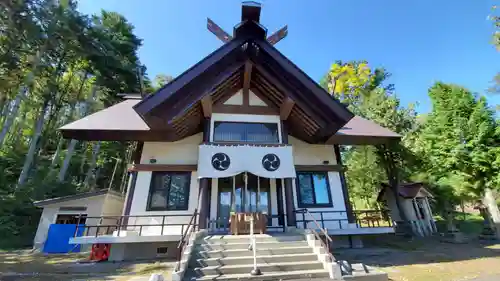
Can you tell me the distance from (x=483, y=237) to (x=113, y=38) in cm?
3054

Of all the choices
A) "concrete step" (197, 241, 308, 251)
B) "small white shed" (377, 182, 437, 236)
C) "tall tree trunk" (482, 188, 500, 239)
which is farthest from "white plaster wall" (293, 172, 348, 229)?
"tall tree trunk" (482, 188, 500, 239)

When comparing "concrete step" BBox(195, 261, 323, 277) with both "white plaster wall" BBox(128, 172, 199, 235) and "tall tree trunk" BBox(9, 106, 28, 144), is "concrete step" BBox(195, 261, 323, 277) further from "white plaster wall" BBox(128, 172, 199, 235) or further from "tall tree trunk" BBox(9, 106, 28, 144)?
"tall tree trunk" BBox(9, 106, 28, 144)

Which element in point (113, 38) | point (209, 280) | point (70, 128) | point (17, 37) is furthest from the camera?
point (113, 38)

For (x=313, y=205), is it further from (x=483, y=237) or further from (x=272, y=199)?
(x=483, y=237)

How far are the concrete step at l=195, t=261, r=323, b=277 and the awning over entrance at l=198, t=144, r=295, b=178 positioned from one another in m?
3.27

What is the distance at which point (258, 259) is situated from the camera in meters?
5.38

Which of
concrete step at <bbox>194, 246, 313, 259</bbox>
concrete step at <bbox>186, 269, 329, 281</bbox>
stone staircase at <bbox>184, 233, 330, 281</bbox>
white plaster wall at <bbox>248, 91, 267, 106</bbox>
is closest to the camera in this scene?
concrete step at <bbox>186, 269, 329, 281</bbox>

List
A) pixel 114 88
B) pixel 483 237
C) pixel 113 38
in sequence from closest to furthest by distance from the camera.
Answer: pixel 483 237 → pixel 114 88 → pixel 113 38

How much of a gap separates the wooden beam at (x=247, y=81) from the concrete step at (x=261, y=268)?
622cm

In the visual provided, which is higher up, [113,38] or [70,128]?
[113,38]

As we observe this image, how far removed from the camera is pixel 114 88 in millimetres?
20359

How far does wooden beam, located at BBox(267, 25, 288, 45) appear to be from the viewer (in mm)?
9398

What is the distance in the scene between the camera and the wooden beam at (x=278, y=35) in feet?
30.8

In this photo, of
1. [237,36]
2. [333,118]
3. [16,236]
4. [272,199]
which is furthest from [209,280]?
[16,236]
